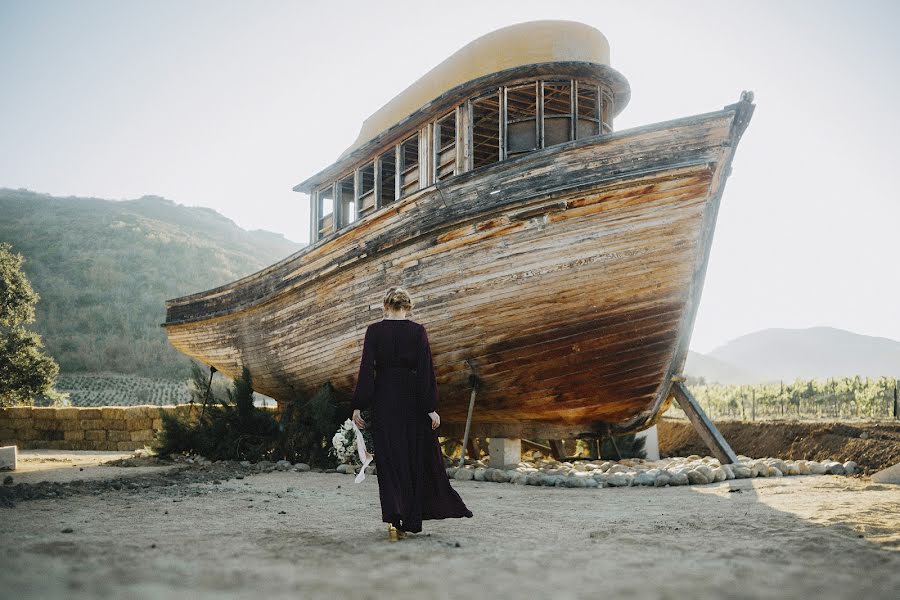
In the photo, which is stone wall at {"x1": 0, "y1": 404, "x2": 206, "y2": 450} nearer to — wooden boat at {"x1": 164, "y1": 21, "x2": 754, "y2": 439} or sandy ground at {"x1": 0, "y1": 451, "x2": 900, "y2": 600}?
wooden boat at {"x1": 164, "y1": 21, "x2": 754, "y2": 439}

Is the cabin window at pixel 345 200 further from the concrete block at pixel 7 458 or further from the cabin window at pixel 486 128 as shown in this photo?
the concrete block at pixel 7 458

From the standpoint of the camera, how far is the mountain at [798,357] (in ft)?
417

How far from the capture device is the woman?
3.70 metres

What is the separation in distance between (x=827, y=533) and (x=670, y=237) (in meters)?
3.52

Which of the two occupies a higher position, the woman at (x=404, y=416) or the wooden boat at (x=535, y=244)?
the wooden boat at (x=535, y=244)

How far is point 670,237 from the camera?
6.46 metres

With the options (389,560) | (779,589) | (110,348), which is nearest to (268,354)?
(389,560)

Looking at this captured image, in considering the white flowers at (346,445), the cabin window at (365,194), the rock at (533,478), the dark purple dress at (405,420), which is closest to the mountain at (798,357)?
the cabin window at (365,194)

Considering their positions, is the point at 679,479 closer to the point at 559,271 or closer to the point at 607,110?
the point at 559,271

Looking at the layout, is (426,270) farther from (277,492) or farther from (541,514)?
(541,514)

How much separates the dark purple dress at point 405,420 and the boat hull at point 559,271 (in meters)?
3.07

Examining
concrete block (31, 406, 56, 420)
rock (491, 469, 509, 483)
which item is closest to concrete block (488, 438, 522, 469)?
rock (491, 469, 509, 483)

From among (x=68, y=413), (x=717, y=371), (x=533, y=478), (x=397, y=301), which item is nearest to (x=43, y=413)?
(x=68, y=413)

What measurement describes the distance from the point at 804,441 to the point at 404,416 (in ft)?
28.9
